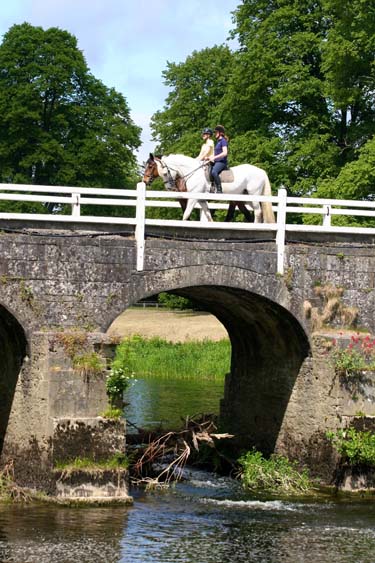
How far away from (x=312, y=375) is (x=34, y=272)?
5.71 metres

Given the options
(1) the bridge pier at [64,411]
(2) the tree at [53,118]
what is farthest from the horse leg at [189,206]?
(2) the tree at [53,118]

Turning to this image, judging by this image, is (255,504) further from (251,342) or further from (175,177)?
(175,177)

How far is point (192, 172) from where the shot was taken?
2245 centimetres

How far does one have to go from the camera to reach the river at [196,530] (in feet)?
54.8

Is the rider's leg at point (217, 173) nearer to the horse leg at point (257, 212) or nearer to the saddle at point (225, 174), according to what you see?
the saddle at point (225, 174)

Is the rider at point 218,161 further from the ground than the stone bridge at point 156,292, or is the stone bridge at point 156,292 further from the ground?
the rider at point 218,161

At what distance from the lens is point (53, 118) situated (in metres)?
53.8

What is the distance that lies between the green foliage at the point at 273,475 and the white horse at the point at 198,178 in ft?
14.8

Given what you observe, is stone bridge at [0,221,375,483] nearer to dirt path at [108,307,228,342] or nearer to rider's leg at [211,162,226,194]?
rider's leg at [211,162,226,194]

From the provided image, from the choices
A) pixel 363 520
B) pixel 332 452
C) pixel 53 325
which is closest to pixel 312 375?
pixel 332 452

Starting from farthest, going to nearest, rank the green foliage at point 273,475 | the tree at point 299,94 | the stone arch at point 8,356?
the tree at point 299,94
the green foliage at point 273,475
the stone arch at point 8,356

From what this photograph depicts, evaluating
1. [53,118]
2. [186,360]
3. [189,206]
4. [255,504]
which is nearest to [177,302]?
[53,118]

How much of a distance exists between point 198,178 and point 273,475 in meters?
5.68

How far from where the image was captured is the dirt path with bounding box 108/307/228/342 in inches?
1779
